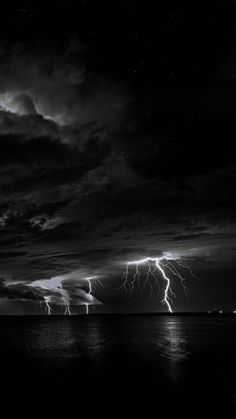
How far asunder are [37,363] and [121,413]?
58.4 feet

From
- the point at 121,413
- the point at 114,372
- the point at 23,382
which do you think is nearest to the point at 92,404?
the point at 121,413

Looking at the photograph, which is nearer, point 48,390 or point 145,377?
point 48,390

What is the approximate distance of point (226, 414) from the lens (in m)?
12.8

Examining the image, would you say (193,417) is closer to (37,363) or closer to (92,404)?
(92,404)

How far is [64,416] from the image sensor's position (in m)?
13.0

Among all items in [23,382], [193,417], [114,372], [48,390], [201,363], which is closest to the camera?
[193,417]

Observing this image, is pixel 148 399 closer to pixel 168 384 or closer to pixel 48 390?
pixel 168 384

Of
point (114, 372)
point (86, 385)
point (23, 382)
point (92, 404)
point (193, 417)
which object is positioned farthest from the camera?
point (114, 372)

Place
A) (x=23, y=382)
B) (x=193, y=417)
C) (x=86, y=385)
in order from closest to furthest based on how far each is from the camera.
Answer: (x=193, y=417) → (x=86, y=385) → (x=23, y=382)

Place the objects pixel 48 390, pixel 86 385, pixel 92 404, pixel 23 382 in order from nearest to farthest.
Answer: pixel 92 404 < pixel 48 390 < pixel 86 385 < pixel 23 382

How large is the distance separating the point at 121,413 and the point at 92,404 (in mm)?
2119

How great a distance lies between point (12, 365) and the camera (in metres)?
28.2

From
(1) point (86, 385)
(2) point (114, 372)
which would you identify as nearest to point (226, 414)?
(1) point (86, 385)

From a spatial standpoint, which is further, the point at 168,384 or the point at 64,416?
the point at 168,384
